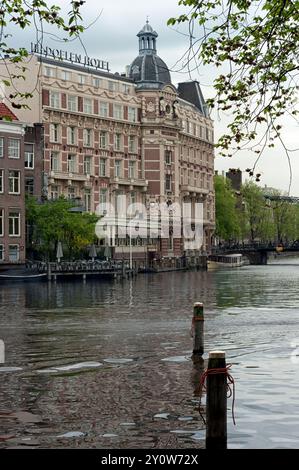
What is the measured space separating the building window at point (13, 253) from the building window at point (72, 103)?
28.0 metres

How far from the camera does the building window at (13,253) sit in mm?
81875

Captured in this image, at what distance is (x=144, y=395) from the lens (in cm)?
1606

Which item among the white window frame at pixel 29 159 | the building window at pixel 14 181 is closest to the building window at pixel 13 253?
the building window at pixel 14 181

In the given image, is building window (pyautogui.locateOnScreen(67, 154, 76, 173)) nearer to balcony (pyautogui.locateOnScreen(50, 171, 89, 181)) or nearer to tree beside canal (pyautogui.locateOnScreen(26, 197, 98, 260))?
balcony (pyautogui.locateOnScreen(50, 171, 89, 181))

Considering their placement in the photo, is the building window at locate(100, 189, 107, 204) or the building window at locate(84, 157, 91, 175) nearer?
the building window at locate(84, 157, 91, 175)

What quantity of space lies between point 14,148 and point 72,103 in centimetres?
2400

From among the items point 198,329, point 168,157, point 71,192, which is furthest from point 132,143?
point 198,329

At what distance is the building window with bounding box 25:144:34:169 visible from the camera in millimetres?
90562

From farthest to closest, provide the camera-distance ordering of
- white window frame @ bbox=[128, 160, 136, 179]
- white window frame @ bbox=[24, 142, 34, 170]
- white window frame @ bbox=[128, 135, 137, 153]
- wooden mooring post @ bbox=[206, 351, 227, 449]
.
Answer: white window frame @ bbox=[128, 135, 137, 153], white window frame @ bbox=[128, 160, 136, 179], white window frame @ bbox=[24, 142, 34, 170], wooden mooring post @ bbox=[206, 351, 227, 449]

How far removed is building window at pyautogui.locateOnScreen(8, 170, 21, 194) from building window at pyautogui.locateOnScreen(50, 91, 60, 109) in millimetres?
21163

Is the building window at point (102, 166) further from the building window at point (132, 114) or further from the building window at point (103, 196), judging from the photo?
the building window at point (132, 114)

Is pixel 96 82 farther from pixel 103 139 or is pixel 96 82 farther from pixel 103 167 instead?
pixel 103 167

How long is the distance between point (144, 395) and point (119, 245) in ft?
316

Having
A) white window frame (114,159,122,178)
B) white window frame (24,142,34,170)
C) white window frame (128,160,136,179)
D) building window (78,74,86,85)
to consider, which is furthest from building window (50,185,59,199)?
white window frame (128,160,136,179)
